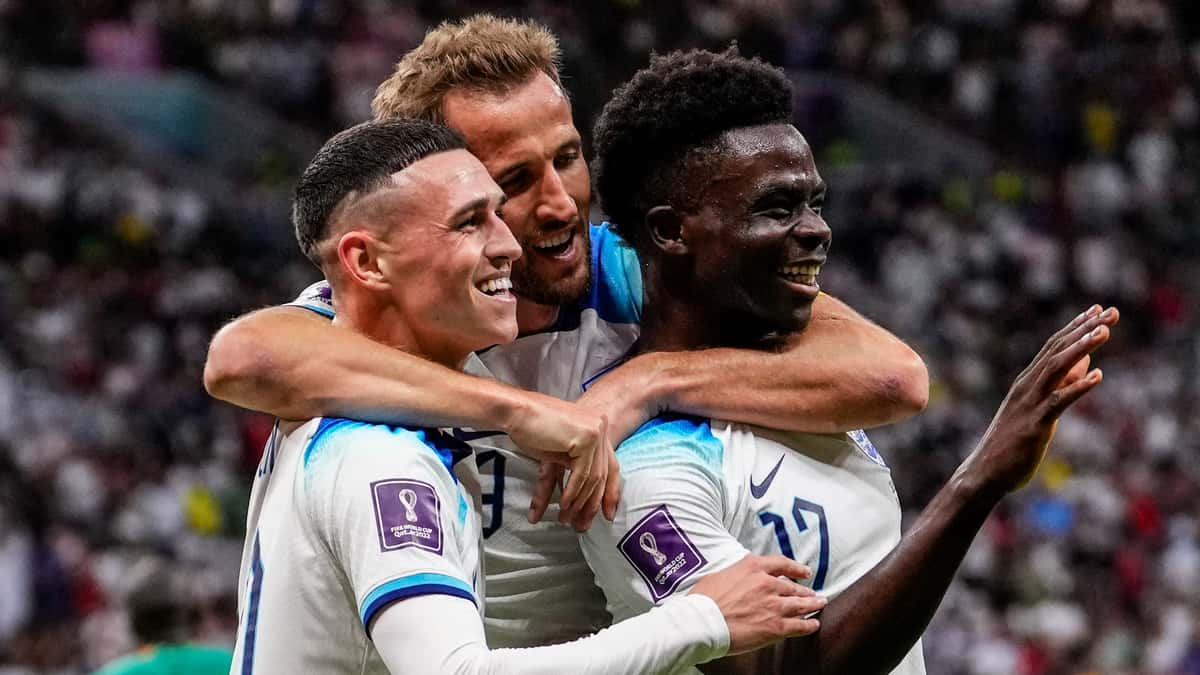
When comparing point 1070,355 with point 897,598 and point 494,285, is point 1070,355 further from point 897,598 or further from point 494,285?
point 494,285

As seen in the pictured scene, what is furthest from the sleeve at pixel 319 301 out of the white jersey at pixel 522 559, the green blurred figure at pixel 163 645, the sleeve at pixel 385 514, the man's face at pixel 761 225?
the green blurred figure at pixel 163 645

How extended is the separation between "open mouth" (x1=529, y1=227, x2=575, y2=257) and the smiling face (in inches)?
12.8

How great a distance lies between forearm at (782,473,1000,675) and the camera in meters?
3.24

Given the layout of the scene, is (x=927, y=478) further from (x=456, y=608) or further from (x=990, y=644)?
(x=456, y=608)

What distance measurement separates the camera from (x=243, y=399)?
11.3 ft

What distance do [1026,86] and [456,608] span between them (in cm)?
1574

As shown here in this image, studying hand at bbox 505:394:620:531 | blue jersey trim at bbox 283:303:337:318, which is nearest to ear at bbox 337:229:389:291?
blue jersey trim at bbox 283:303:337:318

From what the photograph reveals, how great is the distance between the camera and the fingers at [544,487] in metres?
3.46

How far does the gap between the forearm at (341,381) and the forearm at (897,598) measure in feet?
2.38

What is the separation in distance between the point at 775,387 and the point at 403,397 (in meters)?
0.79

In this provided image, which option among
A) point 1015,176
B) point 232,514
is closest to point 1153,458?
point 1015,176

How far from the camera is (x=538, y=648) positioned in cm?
300

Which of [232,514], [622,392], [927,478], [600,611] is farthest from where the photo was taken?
[927,478]

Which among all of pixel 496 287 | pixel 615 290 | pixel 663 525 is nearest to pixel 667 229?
pixel 615 290
